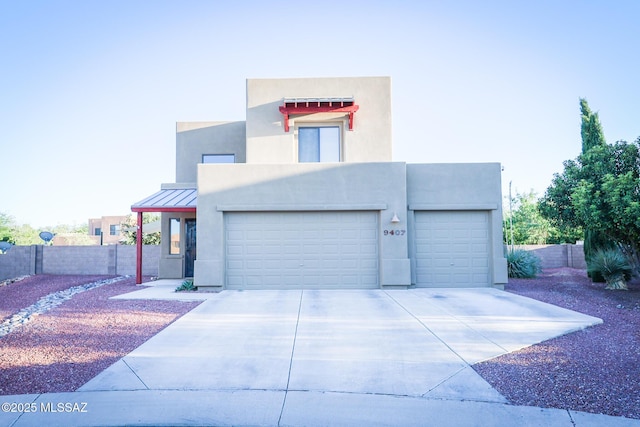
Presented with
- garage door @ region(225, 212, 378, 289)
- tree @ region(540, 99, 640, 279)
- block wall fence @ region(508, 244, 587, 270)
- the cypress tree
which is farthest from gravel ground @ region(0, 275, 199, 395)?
block wall fence @ region(508, 244, 587, 270)

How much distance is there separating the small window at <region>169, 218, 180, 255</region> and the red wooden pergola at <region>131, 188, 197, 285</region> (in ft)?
4.09

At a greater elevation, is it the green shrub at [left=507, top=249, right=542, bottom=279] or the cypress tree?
the cypress tree

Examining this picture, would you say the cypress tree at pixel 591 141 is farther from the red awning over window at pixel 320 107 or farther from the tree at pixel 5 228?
the tree at pixel 5 228

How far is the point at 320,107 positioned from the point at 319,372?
11.8m

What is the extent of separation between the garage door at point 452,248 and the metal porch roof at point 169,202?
7.80 m

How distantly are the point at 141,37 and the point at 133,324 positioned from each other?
511 inches

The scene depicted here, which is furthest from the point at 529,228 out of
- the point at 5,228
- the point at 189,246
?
the point at 5,228

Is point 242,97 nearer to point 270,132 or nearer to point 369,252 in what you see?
point 270,132

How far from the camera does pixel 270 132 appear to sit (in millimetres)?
15812

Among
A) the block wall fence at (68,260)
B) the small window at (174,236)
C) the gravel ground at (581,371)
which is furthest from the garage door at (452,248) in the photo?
the block wall fence at (68,260)

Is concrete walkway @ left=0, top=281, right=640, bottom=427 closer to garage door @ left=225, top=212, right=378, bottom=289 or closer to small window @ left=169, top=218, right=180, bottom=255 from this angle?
garage door @ left=225, top=212, right=378, bottom=289

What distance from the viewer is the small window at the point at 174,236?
17062 millimetres

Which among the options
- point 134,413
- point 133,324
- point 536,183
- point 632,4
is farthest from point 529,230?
point 134,413

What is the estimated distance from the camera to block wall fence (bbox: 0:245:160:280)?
1988 centimetres
